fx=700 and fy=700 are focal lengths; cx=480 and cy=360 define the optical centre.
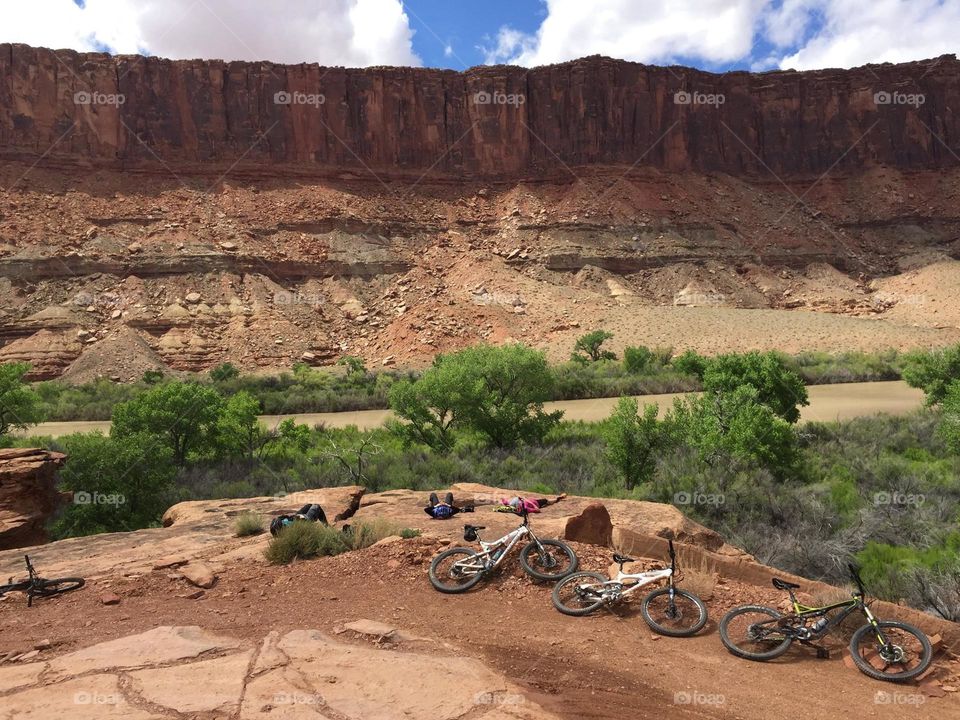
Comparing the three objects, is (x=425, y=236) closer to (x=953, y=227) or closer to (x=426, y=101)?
(x=426, y=101)

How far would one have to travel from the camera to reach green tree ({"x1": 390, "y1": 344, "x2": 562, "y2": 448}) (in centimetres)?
1936

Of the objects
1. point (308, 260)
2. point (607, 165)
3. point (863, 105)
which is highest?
point (863, 105)

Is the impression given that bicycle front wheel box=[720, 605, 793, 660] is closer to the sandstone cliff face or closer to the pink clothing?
the pink clothing

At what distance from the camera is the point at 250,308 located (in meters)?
47.8

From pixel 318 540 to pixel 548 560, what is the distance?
9.01 ft

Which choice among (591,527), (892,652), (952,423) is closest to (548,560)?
(591,527)

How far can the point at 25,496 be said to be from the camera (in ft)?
37.2

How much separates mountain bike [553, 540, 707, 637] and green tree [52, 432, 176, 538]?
32.8 ft

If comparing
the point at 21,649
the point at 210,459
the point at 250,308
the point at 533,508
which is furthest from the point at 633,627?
the point at 250,308

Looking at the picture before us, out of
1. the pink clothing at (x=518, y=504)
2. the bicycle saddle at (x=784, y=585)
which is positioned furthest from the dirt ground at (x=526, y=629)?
the pink clothing at (x=518, y=504)

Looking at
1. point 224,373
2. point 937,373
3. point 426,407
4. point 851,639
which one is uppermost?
point 224,373

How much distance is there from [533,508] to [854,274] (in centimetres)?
6187

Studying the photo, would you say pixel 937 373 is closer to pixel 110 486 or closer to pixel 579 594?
pixel 579 594

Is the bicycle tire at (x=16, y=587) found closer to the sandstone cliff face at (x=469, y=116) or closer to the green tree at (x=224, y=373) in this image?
the green tree at (x=224, y=373)
